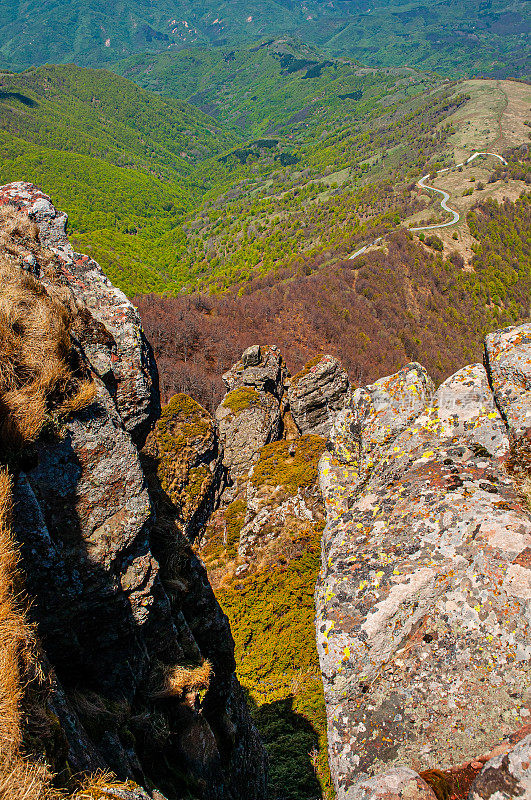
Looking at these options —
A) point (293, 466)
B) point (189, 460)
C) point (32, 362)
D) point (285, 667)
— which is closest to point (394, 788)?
point (32, 362)

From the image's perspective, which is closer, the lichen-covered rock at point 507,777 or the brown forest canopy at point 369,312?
the lichen-covered rock at point 507,777

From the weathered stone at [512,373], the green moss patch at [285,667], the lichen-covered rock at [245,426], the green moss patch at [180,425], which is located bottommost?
the lichen-covered rock at [245,426]

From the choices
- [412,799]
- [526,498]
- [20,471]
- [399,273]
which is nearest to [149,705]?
[412,799]

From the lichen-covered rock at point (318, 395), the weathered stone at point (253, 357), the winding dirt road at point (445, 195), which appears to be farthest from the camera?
the winding dirt road at point (445, 195)

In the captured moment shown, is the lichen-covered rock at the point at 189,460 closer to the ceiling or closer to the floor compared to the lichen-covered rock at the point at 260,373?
closer to the ceiling

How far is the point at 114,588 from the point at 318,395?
23357mm

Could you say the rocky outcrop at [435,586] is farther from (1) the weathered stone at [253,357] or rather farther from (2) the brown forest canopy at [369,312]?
(2) the brown forest canopy at [369,312]

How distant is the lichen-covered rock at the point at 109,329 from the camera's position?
6.95 metres

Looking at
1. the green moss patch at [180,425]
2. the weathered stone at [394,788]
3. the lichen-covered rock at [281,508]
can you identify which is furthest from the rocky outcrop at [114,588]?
the green moss patch at [180,425]

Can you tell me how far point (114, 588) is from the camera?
494 cm

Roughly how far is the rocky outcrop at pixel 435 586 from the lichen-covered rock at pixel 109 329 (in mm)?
3570

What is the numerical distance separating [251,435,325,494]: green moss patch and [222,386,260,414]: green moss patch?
7031 mm

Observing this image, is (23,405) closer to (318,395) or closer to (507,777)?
(507,777)

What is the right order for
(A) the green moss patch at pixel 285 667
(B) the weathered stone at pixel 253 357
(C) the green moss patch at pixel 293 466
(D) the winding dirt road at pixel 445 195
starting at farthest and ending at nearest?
(D) the winding dirt road at pixel 445 195
(B) the weathered stone at pixel 253 357
(C) the green moss patch at pixel 293 466
(A) the green moss patch at pixel 285 667
